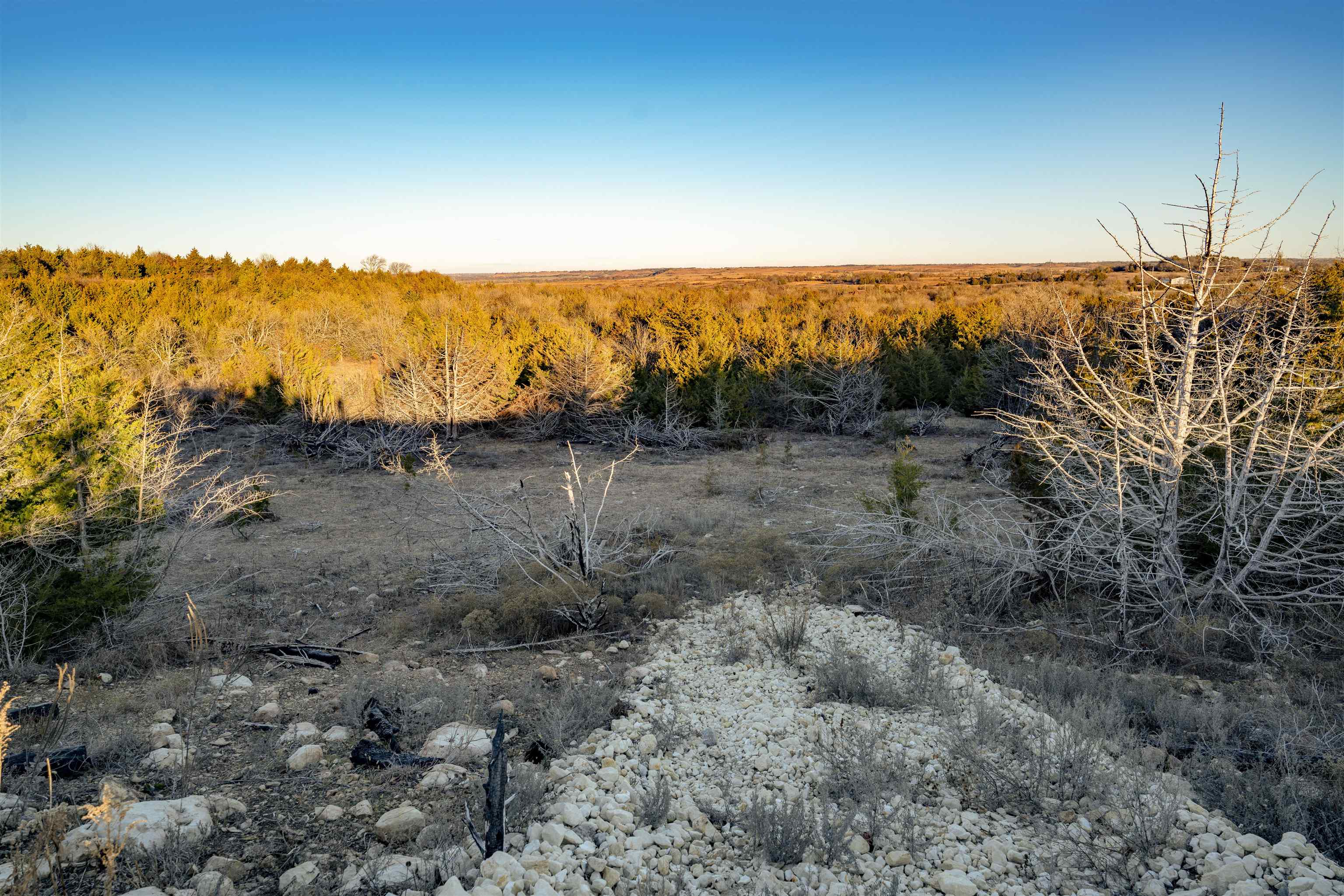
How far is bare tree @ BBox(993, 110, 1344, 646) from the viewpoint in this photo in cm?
457

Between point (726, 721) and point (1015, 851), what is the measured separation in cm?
155

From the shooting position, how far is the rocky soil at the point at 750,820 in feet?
8.25

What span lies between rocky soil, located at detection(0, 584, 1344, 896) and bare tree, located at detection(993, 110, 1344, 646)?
184 centimetres

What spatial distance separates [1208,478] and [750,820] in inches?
198

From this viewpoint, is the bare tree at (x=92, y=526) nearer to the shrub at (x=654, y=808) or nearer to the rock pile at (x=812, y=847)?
the rock pile at (x=812, y=847)

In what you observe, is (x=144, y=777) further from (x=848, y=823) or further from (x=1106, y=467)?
(x=1106, y=467)

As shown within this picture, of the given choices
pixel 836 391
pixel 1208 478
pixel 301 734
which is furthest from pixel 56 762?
pixel 836 391

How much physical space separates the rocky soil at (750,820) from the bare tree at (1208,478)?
1.84 m

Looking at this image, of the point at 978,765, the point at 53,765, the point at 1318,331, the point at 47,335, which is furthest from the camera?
the point at 1318,331

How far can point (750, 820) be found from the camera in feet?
9.55

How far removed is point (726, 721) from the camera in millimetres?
3955

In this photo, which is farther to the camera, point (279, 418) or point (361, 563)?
point (279, 418)

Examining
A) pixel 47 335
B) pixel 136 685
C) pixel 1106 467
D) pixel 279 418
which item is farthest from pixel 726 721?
pixel 279 418

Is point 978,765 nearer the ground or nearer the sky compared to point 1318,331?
nearer the ground
